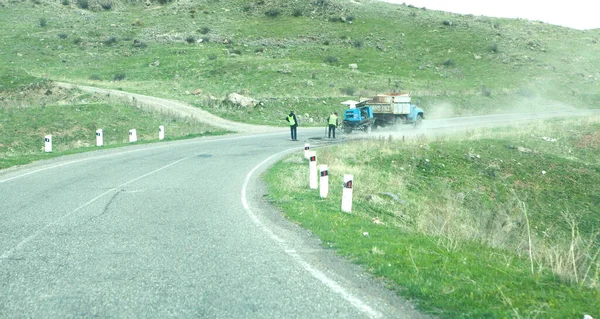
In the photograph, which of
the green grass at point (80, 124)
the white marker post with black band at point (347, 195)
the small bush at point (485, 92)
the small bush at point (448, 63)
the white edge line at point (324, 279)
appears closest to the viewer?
the white edge line at point (324, 279)

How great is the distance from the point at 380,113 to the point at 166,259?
28.9m

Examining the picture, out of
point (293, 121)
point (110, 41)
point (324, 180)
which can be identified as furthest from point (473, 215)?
point (110, 41)

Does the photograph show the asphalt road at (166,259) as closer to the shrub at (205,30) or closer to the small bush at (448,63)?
the small bush at (448,63)

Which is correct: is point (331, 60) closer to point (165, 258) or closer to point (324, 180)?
point (324, 180)

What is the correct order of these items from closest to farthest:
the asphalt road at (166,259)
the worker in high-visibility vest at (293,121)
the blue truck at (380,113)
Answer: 1. the asphalt road at (166,259)
2. the worker in high-visibility vest at (293,121)
3. the blue truck at (380,113)

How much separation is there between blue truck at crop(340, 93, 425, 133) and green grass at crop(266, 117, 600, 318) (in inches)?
238

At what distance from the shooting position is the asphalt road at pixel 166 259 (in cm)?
563

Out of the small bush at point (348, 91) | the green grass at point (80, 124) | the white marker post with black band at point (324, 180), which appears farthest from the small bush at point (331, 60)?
the white marker post with black band at point (324, 180)

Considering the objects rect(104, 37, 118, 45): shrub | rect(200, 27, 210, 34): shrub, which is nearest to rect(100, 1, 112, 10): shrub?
rect(104, 37, 118, 45): shrub

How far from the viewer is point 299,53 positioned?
6962 centimetres

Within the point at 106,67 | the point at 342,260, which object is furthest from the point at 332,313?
the point at 106,67

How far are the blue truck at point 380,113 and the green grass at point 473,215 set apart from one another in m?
6.05

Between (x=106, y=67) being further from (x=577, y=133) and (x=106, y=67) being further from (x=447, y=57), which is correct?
(x=577, y=133)

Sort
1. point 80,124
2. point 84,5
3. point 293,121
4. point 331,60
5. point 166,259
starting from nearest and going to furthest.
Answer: point 166,259 → point 293,121 → point 80,124 → point 331,60 → point 84,5
